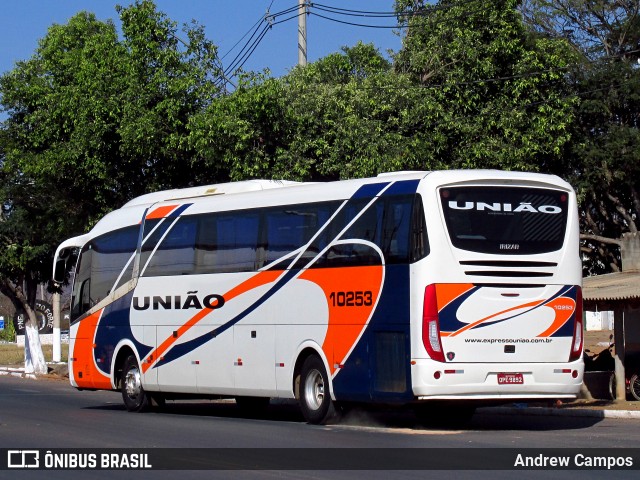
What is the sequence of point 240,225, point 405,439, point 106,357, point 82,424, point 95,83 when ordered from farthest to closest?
point 95,83 < point 106,357 < point 240,225 < point 82,424 < point 405,439

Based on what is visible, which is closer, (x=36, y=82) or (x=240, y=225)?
(x=240, y=225)

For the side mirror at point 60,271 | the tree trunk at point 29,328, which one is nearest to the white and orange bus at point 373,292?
the side mirror at point 60,271

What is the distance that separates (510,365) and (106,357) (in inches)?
360

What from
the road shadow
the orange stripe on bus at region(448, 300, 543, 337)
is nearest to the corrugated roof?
the road shadow

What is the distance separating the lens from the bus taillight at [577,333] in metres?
15.8

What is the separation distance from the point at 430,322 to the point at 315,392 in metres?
2.89

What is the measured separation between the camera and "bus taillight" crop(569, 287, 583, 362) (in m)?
15.8

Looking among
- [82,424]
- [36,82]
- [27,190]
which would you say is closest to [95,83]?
[36,82]

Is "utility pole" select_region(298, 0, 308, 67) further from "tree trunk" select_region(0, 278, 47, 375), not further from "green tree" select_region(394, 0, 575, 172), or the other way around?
"tree trunk" select_region(0, 278, 47, 375)

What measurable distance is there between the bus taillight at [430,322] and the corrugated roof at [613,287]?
6.48m

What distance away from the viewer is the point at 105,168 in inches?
1168

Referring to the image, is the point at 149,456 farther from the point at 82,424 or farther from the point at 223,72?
the point at 223,72

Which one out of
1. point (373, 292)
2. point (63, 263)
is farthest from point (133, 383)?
point (373, 292)

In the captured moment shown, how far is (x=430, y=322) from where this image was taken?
14.9 m
